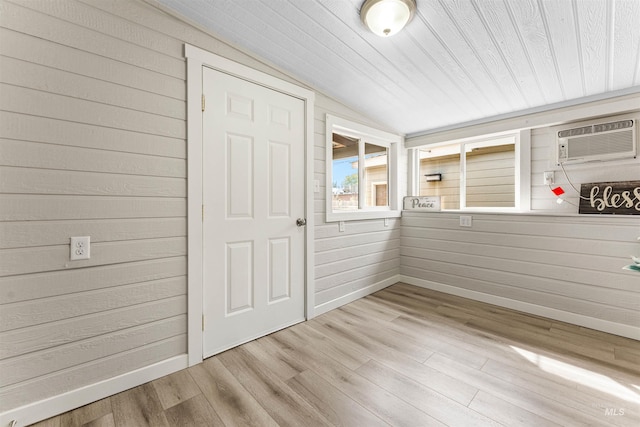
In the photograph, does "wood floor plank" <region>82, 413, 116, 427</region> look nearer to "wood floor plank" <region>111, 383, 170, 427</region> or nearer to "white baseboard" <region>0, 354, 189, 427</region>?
"wood floor plank" <region>111, 383, 170, 427</region>

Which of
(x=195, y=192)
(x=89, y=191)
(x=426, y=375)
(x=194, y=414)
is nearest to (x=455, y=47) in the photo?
(x=195, y=192)

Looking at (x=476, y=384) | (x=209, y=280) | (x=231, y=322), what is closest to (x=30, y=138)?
(x=209, y=280)

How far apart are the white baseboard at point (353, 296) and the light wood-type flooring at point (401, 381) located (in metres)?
0.25

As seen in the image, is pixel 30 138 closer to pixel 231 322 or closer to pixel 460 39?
pixel 231 322

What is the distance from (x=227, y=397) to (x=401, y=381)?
3.55ft

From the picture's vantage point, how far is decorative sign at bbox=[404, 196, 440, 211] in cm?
353

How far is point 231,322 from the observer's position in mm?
2105

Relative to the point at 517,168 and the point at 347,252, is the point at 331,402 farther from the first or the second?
the point at 517,168

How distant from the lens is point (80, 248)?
149 cm

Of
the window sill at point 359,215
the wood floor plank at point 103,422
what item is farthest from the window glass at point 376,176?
the wood floor plank at point 103,422

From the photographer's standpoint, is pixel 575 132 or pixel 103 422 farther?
pixel 575 132

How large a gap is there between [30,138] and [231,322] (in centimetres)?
165

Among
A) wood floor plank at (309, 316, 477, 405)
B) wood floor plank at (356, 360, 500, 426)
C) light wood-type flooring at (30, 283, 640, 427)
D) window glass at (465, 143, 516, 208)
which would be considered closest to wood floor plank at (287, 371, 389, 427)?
light wood-type flooring at (30, 283, 640, 427)

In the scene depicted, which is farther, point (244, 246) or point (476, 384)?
point (244, 246)
